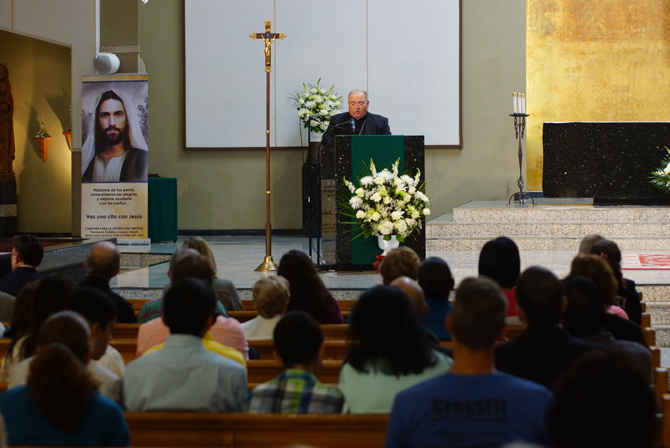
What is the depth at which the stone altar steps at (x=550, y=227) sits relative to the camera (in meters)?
8.00

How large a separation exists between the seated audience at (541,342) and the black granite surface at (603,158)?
763 centimetres

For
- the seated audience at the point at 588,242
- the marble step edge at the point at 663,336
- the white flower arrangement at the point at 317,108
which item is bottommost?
the marble step edge at the point at 663,336

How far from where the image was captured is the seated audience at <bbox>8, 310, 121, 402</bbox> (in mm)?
1961

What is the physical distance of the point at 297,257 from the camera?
3498 mm

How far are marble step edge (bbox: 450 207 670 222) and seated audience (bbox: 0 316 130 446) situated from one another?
7.18m

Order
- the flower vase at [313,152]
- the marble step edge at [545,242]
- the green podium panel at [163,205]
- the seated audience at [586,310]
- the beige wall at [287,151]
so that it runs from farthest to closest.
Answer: the beige wall at [287,151]
the flower vase at [313,152]
the green podium panel at [163,205]
the marble step edge at [545,242]
the seated audience at [586,310]

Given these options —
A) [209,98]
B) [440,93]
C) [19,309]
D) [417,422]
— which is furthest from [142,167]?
[417,422]

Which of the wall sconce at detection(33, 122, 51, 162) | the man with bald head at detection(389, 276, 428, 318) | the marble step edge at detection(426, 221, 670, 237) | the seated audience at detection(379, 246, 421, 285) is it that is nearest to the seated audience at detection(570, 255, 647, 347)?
the man with bald head at detection(389, 276, 428, 318)

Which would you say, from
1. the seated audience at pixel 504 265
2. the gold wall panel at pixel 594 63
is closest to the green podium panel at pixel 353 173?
the seated audience at pixel 504 265

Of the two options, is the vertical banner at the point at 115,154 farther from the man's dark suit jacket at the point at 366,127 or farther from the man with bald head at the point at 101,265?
the man with bald head at the point at 101,265

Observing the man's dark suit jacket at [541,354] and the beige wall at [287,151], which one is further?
the beige wall at [287,151]

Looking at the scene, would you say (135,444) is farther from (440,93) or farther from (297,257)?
(440,93)

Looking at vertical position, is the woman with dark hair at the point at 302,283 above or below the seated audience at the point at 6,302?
above

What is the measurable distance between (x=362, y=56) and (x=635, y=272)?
5805 mm
